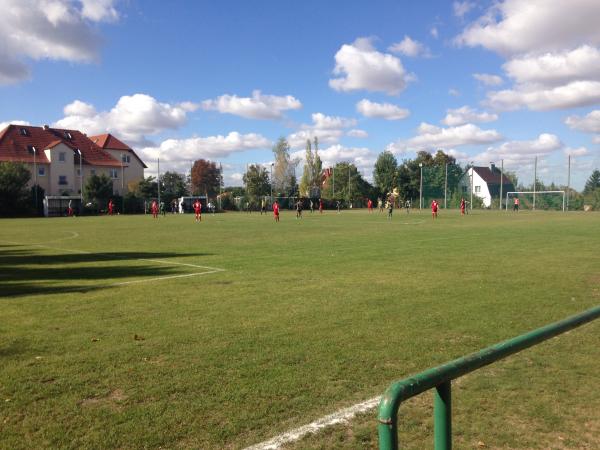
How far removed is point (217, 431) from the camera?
3957 millimetres

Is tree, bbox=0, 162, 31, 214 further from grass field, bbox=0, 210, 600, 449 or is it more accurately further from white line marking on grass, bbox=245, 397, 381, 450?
white line marking on grass, bbox=245, 397, 381, 450

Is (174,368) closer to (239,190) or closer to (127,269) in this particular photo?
(127,269)

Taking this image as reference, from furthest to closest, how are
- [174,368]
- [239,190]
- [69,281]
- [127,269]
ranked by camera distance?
[239,190]
[127,269]
[69,281]
[174,368]

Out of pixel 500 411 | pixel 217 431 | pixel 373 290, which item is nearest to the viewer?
pixel 217 431

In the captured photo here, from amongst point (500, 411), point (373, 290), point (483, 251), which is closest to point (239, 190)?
point (483, 251)

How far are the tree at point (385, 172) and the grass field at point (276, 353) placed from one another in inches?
3013

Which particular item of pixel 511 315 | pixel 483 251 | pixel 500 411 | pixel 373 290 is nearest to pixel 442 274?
pixel 373 290

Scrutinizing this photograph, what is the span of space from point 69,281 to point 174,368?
6.96 m

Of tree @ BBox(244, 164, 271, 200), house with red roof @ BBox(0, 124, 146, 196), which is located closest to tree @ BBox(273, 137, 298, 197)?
tree @ BBox(244, 164, 271, 200)

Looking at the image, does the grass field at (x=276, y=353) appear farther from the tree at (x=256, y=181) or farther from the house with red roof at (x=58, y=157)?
the tree at (x=256, y=181)

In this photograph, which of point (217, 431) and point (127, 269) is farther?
point (127, 269)

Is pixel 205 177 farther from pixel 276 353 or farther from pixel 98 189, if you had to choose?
pixel 276 353

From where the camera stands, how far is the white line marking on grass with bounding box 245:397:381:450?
12.3 ft

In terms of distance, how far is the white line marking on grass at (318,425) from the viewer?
12.3 feet
